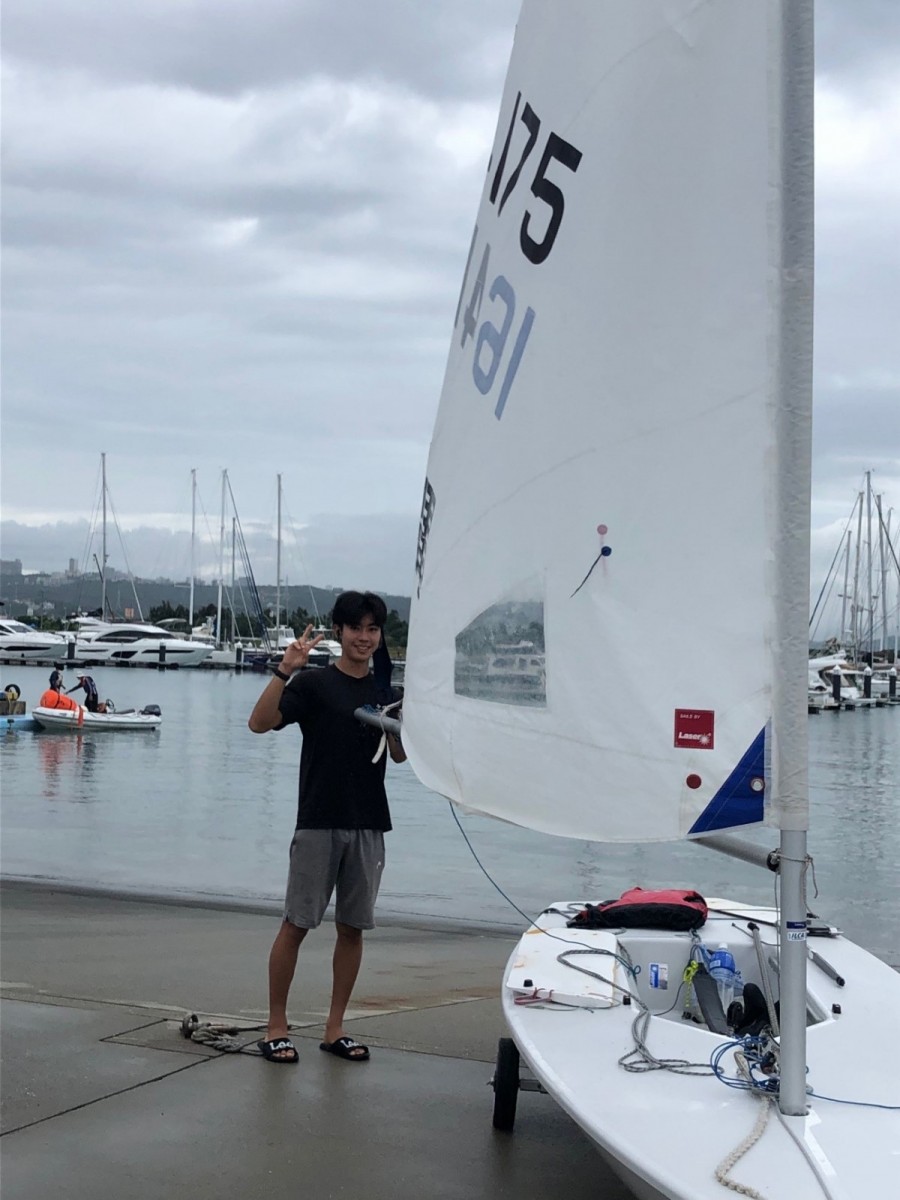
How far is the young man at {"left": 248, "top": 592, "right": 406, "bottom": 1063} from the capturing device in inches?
151

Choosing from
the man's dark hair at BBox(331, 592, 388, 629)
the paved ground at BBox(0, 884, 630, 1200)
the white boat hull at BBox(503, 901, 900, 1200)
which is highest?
the man's dark hair at BBox(331, 592, 388, 629)

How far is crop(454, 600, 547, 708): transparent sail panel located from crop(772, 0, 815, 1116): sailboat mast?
620mm

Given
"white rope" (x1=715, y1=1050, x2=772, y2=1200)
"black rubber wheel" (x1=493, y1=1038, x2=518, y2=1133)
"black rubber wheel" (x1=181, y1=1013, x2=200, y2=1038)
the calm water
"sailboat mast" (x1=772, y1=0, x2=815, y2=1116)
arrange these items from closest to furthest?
"white rope" (x1=715, y1=1050, x2=772, y2=1200) → "sailboat mast" (x1=772, y1=0, x2=815, y2=1116) → "black rubber wheel" (x1=493, y1=1038, x2=518, y2=1133) → "black rubber wheel" (x1=181, y1=1013, x2=200, y2=1038) → the calm water

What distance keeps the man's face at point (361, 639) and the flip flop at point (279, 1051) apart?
1.23m

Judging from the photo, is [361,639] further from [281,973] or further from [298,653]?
[281,973]

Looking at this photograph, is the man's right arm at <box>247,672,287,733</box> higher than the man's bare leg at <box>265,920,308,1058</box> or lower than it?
higher

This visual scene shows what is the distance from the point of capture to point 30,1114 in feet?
11.0

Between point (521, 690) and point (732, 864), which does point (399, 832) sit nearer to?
point (732, 864)

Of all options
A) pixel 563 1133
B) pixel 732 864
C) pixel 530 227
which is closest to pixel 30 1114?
pixel 563 1133

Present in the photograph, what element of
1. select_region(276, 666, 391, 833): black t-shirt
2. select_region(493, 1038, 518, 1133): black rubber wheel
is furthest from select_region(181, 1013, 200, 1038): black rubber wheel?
select_region(493, 1038, 518, 1133): black rubber wheel

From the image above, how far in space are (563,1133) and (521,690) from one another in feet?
4.55

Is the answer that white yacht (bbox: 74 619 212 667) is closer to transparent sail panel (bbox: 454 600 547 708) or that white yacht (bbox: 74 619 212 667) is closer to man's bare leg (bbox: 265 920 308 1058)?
man's bare leg (bbox: 265 920 308 1058)

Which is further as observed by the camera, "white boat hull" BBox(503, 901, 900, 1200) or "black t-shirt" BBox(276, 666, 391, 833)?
"black t-shirt" BBox(276, 666, 391, 833)

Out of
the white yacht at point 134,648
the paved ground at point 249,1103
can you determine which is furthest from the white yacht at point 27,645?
the paved ground at point 249,1103
